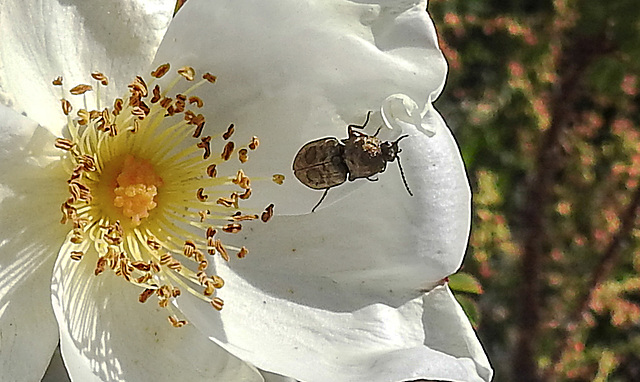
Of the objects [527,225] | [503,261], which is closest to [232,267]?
[527,225]

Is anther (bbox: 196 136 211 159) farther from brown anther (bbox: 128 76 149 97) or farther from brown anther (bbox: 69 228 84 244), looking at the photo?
brown anther (bbox: 69 228 84 244)

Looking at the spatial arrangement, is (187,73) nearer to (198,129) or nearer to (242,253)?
(198,129)

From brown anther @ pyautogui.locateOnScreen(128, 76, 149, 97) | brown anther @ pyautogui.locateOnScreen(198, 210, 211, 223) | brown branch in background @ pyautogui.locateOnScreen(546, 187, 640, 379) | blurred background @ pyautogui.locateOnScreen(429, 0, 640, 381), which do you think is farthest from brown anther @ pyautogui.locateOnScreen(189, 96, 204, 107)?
brown branch in background @ pyautogui.locateOnScreen(546, 187, 640, 379)

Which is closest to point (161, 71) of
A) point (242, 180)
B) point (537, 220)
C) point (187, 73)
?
point (187, 73)

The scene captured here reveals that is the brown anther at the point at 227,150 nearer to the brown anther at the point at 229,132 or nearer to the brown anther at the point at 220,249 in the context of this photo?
the brown anther at the point at 229,132

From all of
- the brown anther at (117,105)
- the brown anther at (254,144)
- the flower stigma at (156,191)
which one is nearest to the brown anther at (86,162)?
the flower stigma at (156,191)

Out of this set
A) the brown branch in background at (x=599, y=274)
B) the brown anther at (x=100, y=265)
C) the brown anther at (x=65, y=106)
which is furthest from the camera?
the brown branch in background at (x=599, y=274)

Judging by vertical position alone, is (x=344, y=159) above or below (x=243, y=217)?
above
